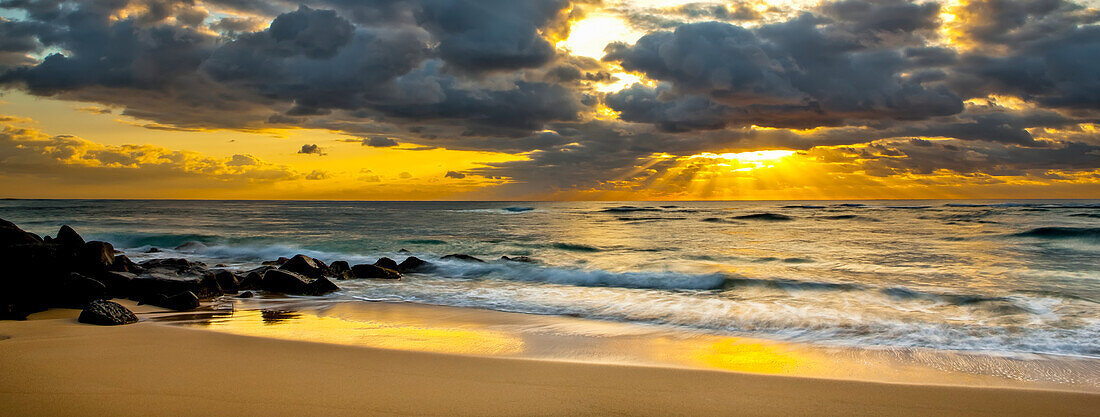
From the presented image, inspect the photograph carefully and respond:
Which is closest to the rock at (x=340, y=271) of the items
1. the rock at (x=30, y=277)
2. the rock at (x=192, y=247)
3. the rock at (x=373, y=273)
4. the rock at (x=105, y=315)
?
the rock at (x=373, y=273)

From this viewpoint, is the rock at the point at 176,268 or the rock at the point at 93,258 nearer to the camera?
the rock at the point at 93,258

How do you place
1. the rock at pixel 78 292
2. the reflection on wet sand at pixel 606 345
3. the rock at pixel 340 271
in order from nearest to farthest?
1. the reflection on wet sand at pixel 606 345
2. the rock at pixel 78 292
3. the rock at pixel 340 271

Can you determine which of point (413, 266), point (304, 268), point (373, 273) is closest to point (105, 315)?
point (304, 268)

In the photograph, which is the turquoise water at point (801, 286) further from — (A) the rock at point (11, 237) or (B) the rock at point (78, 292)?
(A) the rock at point (11, 237)

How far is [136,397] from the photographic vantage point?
4207 millimetres

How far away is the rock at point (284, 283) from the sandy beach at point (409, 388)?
18.8 feet

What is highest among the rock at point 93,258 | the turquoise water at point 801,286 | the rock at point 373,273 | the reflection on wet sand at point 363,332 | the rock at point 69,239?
the rock at point 69,239

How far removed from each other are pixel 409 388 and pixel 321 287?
323 inches

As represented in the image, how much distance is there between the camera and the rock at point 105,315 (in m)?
7.42

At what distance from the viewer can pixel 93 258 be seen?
1141 centimetres

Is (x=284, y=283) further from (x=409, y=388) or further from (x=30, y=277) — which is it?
(x=409, y=388)

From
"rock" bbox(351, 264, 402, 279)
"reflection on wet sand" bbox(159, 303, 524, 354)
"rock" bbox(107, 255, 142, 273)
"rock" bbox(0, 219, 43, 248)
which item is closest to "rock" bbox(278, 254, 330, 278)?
"rock" bbox(351, 264, 402, 279)

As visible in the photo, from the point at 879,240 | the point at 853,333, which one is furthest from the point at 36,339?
the point at 879,240

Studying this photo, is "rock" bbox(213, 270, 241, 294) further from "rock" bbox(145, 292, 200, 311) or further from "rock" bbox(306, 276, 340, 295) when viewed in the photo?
"rock" bbox(145, 292, 200, 311)
